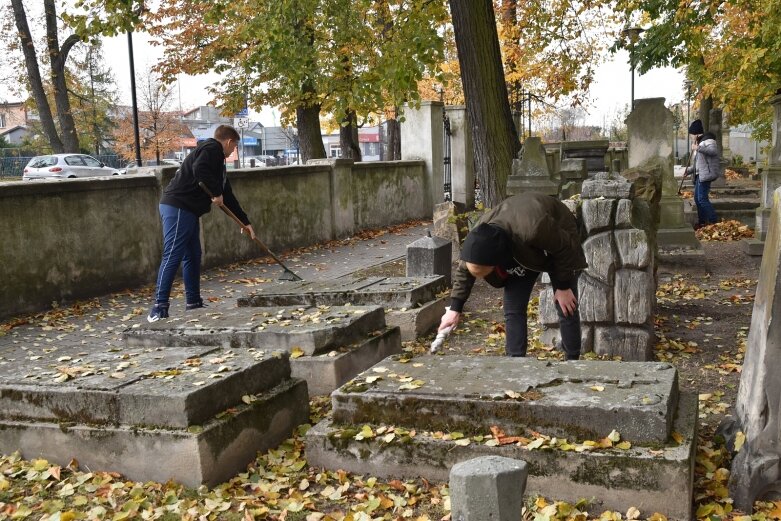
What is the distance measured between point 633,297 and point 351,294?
96.9 inches

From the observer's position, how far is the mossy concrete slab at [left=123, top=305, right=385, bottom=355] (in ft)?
18.3

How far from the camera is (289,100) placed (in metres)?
20.4

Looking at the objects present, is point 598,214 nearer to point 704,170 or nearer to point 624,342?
point 624,342

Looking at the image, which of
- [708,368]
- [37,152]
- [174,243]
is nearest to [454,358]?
[708,368]

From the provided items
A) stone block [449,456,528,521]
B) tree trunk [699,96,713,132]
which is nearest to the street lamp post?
tree trunk [699,96,713,132]

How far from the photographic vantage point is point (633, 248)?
19.0 feet

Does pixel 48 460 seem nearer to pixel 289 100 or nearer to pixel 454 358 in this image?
pixel 454 358

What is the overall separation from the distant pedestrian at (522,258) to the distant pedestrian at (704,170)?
950 centimetres

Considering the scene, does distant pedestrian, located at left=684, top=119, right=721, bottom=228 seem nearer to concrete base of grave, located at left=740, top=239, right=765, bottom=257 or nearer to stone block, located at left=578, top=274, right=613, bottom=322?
concrete base of grave, located at left=740, top=239, right=765, bottom=257

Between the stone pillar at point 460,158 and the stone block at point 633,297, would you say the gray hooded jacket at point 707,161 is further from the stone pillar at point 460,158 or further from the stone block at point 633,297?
the stone block at point 633,297

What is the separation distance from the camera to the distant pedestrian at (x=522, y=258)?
4523 mm

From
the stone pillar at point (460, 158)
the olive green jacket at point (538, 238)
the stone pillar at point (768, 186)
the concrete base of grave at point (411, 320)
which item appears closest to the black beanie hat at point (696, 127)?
the stone pillar at point (768, 186)

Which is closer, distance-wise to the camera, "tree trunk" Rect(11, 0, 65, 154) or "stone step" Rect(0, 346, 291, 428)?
"stone step" Rect(0, 346, 291, 428)

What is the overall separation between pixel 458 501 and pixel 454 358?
2535mm
